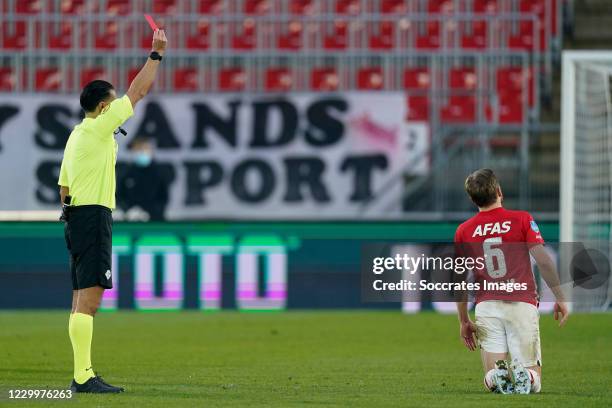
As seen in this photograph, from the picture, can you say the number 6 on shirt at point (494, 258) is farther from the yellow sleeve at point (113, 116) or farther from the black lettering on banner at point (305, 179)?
the black lettering on banner at point (305, 179)

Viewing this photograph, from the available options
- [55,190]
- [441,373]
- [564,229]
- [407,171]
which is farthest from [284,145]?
[441,373]

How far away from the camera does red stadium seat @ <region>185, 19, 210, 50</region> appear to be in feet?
77.3

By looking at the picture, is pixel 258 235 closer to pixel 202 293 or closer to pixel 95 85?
pixel 202 293

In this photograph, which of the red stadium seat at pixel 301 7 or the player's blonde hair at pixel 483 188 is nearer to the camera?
the player's blonde hair at pixel 483 188

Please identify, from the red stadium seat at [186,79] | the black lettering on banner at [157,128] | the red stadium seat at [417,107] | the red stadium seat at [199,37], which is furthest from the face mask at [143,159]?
the red stadium seat at [417,107]

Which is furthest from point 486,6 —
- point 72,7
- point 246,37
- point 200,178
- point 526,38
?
point 72,7

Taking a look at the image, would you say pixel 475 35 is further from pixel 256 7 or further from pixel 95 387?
pixel 95 387

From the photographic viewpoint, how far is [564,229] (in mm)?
16312

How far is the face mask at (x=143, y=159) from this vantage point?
20.5 m

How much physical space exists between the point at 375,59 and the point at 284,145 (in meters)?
2.54

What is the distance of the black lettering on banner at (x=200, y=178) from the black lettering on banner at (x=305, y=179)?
1.05 metres

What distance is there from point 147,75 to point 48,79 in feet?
50.3

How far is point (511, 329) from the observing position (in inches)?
308

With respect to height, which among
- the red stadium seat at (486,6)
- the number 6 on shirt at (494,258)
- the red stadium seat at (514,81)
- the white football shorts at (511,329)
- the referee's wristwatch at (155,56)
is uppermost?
the red stadium seat at (486,6)
